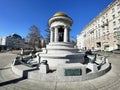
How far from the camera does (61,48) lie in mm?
11820

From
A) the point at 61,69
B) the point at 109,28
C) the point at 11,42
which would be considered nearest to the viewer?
the point at 61,69

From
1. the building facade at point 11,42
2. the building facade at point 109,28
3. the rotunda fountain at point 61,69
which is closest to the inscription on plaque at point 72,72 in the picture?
the rotunda fountain at point 61,69

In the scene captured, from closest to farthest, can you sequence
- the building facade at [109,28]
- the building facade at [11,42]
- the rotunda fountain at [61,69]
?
the rotunda fountain at [61,69]
the building facade at [109,28]
the building facade at [11,42]

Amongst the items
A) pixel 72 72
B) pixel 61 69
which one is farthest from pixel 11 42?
pixel 72 72

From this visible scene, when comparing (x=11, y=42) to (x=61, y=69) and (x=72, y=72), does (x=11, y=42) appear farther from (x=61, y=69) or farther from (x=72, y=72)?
(x=72, y=72)

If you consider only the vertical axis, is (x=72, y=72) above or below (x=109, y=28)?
below

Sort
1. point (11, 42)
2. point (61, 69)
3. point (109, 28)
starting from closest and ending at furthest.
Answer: point (61, 69), point (109, 28), point (11, 42)

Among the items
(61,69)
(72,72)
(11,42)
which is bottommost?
(72,72)

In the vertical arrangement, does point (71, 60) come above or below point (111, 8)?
below

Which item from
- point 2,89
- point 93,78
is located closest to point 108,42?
point 93,78

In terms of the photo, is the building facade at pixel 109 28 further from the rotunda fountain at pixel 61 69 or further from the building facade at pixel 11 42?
the building facade at pixel 11 42

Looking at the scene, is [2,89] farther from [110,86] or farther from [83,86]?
[110,86]

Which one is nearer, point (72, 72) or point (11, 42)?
point (72, 72)

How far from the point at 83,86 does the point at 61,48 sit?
20.6 feet
